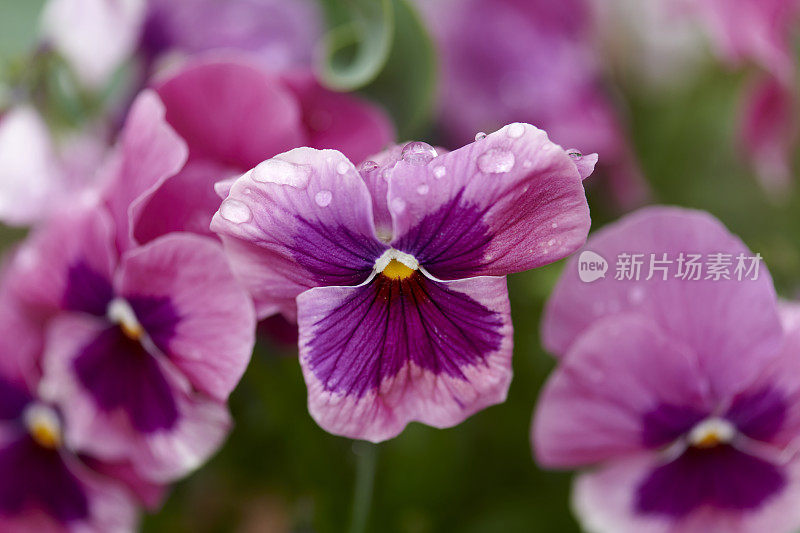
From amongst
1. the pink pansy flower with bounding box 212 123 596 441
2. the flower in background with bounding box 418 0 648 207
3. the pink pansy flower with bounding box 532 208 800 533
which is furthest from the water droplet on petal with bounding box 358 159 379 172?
the flower in background with bounding box 418 0 648 207

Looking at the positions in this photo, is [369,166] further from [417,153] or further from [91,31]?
[91,31]

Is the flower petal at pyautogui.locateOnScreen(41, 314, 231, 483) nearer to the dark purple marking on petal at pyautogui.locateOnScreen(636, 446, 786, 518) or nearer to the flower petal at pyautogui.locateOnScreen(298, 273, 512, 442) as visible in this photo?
the flower petal at pyautogui.locateOnScreen(298, 273, 512, 442)

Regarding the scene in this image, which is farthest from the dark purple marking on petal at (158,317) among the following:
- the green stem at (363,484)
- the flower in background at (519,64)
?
the flower in background at (519,64)

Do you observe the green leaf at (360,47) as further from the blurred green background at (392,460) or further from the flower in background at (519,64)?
the flower in background at (519,64)

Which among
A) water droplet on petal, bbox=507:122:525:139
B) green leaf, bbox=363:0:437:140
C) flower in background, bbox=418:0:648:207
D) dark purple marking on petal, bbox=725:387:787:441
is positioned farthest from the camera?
flower in background, bbox=418:0:648:207

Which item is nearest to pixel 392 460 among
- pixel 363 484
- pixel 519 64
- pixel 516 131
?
pixel 363 484

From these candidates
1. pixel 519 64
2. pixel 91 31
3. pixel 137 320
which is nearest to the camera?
pixel 137 320
